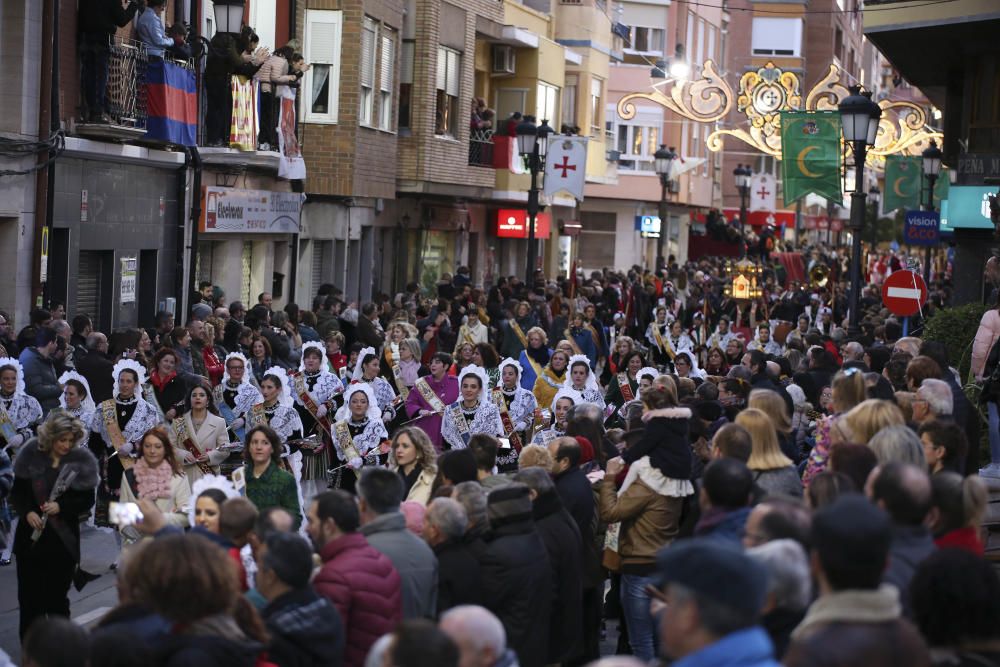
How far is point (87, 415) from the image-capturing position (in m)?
14.2

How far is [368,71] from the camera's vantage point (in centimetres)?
3194

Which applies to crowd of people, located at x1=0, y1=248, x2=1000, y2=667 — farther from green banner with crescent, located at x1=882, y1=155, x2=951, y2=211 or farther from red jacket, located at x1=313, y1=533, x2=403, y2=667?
green banner with crescent, located at x1=882, y1=155, x2=951, y2=211

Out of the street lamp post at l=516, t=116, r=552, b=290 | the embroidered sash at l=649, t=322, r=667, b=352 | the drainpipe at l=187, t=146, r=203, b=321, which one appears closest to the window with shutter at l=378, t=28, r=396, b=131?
the street lamp post at l=516, t=116, r=552, b=290

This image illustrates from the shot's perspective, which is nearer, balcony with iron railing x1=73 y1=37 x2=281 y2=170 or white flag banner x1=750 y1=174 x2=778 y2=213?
balcony with iron railing x1=73 y1=37 x2=281 y2=170

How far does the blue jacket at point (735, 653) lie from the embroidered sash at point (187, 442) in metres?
8.67

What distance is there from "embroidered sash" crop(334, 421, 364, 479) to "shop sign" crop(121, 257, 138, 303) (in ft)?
32.6

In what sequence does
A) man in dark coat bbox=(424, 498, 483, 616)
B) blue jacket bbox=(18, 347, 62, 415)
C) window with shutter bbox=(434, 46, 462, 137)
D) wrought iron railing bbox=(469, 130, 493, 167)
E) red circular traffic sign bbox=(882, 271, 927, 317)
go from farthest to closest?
wrought iron railing bbox=(469, 130, 493, 167) < window with shutter bbox=(434, 46, 462, 137) < red circular traffic sign bbox=(882, 271, 927, 317) < blue jacket bbox=(18, 347, 62, 415) < man in dark coat bbox=(424, 498, 483, 616)

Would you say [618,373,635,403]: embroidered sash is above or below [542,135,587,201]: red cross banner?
below

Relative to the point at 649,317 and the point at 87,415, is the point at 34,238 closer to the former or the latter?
the point at 87,415

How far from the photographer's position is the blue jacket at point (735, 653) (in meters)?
4.80

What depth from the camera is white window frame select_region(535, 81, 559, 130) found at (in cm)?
4422

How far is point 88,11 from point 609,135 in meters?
37.3

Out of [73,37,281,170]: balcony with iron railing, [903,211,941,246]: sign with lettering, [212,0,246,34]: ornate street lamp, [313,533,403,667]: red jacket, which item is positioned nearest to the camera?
[313,533,403,667]: red jacket

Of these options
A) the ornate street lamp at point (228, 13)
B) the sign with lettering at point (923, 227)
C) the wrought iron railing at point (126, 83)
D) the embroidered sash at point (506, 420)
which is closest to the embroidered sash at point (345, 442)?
the embroidered sash at point (506, 420)
